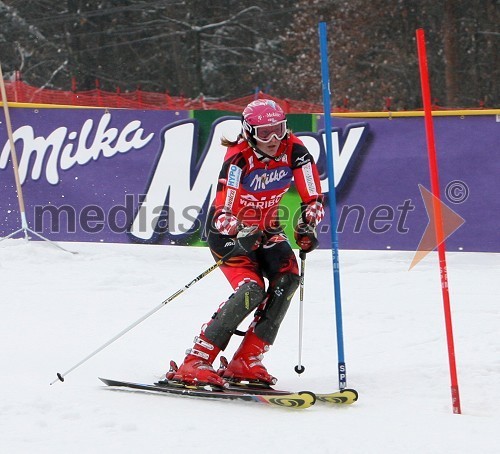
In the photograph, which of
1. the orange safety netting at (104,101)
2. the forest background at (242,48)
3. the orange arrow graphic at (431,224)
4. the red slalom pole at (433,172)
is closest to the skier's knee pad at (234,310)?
the red slalom pole at (433,172)

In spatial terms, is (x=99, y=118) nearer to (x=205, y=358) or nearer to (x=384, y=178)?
(x=384, y=178)

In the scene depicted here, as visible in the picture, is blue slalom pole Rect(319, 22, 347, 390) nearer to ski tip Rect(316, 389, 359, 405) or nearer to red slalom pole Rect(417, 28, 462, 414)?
ski tip Rect(316, 389, 359, 405)

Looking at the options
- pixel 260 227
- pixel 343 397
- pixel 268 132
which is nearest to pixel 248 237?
pixel 260 227

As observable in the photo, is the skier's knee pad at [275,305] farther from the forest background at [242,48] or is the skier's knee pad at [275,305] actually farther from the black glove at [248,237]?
the forest background at [242,48]

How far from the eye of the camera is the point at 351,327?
7594 millimetres

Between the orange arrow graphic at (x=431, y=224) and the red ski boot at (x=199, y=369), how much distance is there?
4533 mm

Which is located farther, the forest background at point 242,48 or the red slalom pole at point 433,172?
the forest background at point 242,48

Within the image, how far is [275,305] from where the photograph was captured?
19.1 feet

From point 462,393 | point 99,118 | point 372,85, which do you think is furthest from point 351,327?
point 372,85

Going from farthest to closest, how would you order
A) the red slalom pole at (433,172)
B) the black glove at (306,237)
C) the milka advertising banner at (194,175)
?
1. the milka advertising banner at (194,175)
2. the black glove at (306,237)
3. the red slalom pole at (433,172)

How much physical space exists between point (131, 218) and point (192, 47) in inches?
981

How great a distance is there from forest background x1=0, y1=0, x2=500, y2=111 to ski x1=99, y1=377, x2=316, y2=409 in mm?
23546

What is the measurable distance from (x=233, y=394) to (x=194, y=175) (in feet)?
17.0

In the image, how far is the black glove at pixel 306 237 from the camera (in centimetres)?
576
